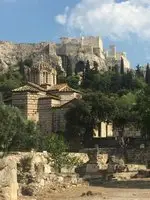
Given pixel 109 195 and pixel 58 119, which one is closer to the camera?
pixel 109 195

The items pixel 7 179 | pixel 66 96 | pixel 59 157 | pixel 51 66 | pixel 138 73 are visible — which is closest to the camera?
pixel 7 179

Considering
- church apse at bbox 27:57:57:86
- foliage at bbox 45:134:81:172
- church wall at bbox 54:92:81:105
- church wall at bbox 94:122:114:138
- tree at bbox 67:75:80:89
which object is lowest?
foliage at bbox 45:134:81:172

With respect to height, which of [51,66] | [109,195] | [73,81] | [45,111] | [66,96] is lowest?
[109,195]

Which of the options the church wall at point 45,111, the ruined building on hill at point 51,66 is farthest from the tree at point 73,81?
the church wall at point 45,111

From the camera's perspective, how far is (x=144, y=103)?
52875 mm

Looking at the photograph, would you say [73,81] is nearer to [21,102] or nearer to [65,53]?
[65,53]

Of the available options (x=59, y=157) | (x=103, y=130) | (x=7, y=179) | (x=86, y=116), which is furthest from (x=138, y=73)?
(x=7, y=179)

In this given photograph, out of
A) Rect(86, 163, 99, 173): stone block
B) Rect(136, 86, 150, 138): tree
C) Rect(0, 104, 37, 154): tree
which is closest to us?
Rect(86, 163, 99, 173): stone block

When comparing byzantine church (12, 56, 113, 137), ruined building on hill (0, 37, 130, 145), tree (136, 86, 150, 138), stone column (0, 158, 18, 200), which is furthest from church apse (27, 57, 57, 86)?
stone column (0, 158, 18, 200)

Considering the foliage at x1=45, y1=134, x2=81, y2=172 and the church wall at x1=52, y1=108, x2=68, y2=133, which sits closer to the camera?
the foliage at x1=45, y1=134, x2=81, y2=172

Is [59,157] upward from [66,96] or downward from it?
downward

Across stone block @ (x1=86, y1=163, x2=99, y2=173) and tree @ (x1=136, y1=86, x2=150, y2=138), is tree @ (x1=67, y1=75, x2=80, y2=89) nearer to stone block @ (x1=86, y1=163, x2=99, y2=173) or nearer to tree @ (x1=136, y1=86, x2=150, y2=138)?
tree @ (x1=136, y1=86, x2=150, y2=138)

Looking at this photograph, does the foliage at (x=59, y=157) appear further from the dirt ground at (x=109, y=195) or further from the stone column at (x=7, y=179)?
the stone column at (x=7, y=179)

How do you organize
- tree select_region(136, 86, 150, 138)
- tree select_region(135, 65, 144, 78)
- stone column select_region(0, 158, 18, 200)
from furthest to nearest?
tree select_region(135, 65, 144, 78) → tree select_region(136, 86, 150, 138) → stone column select_region(0, 158, 18, 200)
